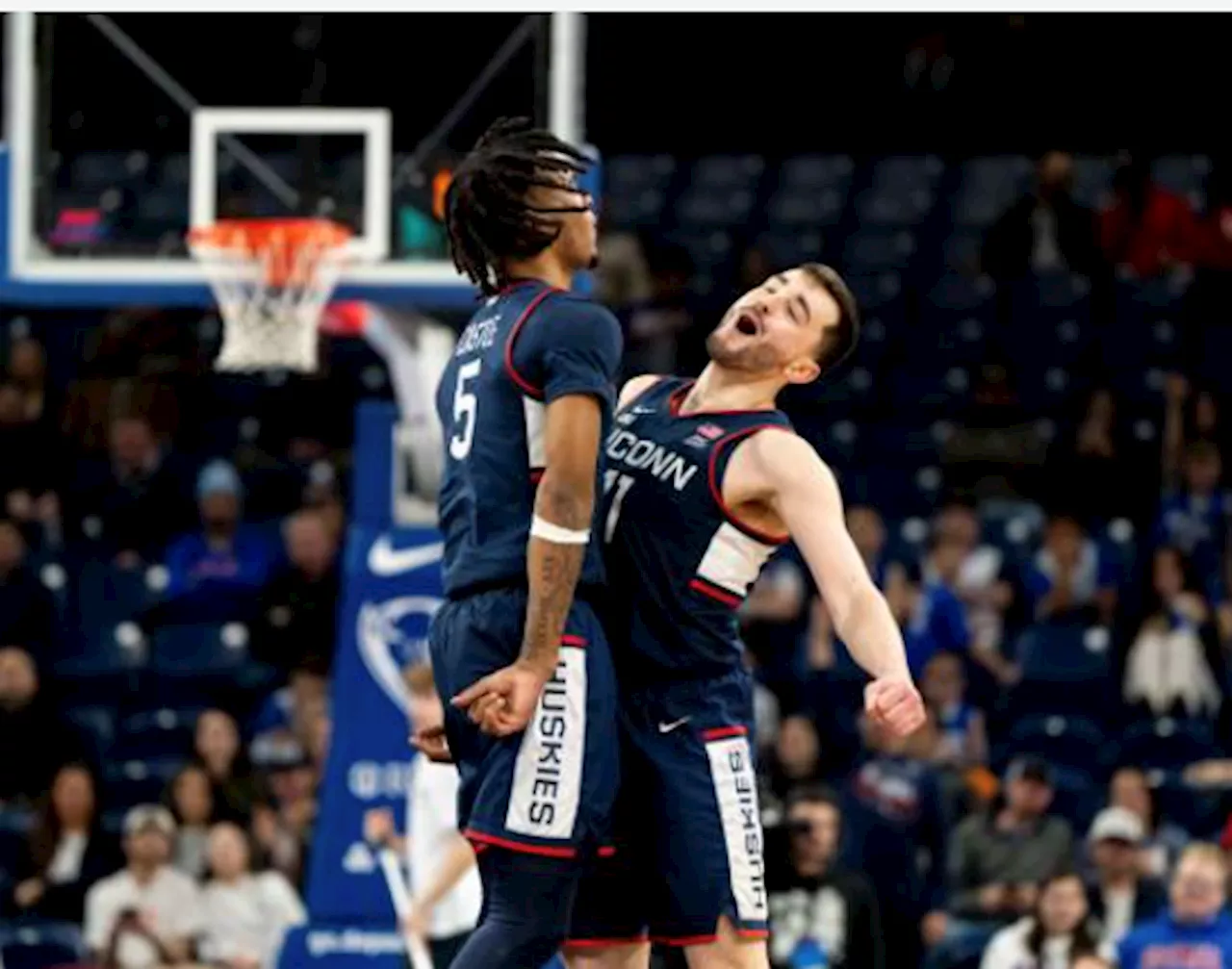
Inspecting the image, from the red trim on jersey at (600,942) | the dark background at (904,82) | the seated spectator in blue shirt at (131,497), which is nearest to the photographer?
the red trim on jersey at (600,942)

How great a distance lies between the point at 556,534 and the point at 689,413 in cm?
72

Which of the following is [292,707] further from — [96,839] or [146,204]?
[146,204]

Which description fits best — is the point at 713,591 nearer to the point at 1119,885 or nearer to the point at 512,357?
the point at 512,357

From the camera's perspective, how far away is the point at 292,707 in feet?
50.6

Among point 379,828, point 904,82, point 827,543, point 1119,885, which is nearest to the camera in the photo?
point 827,543

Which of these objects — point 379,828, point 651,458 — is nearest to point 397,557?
point 379,828

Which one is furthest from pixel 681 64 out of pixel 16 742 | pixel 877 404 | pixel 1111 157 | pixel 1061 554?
pixel 16 742

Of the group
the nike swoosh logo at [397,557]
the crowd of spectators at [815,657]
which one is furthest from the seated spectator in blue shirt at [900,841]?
the nike swoosh logo at [397,557]

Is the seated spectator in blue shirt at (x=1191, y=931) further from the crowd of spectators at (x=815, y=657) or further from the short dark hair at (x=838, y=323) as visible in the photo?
the short dark hair at (x=838, y=323)

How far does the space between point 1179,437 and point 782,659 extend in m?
3.75

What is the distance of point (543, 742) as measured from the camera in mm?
6320

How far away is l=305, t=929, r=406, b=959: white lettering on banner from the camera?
12.1 metres

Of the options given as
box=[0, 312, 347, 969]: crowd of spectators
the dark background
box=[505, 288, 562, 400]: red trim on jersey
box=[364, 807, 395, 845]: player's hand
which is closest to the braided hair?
box=[505, 288, 562, 400]: red trim on jersey

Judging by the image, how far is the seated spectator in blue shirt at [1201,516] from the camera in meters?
16.9
